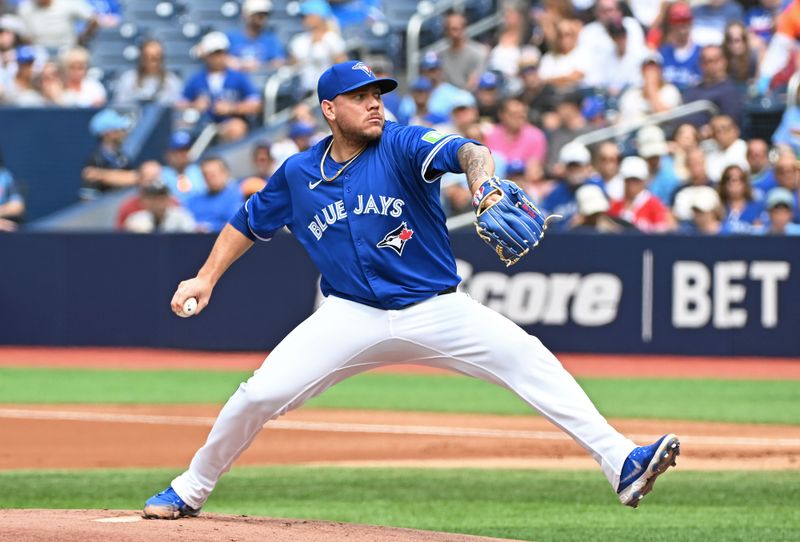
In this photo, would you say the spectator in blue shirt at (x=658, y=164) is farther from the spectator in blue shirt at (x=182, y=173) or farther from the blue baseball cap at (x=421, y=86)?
the spectator in blue shirt at (x=182, y=173)

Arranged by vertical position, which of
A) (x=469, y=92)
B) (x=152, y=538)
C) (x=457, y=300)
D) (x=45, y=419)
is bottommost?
(x=45, y=419)

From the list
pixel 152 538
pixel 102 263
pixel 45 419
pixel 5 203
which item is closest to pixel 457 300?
pixel 152 538

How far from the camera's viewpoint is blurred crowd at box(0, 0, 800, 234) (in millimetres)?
14359

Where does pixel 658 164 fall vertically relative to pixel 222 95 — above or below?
below

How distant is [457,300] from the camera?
5.72 meters

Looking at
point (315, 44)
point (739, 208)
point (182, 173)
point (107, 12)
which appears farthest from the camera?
point (107, 12)

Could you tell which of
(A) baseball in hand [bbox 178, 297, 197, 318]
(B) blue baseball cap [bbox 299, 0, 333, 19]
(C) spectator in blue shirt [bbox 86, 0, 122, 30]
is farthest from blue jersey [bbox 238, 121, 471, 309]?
(C) spectator in blue shirt [bbox 86, 0, 122, 30]

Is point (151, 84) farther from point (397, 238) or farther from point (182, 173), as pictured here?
point (397, 238)

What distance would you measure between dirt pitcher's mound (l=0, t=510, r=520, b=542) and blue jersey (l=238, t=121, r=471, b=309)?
95 centimetres

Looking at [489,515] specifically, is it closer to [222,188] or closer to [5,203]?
[222,188]

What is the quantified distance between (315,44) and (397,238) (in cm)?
1202

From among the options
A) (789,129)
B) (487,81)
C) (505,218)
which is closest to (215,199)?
(487,81)

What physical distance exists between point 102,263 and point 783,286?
284 inches

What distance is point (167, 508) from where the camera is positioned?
5.91m
